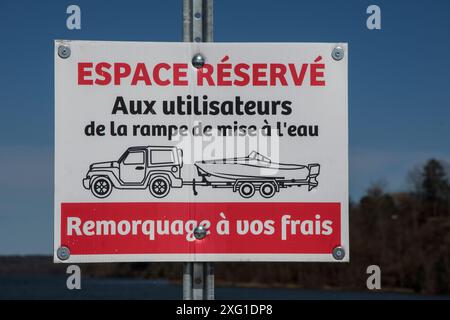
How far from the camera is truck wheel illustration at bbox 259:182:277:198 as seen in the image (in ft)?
15.3

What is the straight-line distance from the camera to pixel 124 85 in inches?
184

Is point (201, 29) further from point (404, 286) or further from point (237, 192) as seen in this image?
point (404, 286)

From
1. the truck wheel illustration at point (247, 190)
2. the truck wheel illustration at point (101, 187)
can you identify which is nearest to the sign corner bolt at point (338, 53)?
the truck wheel illustration at point (247, 190)

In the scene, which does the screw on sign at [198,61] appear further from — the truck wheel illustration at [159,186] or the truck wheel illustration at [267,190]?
the truck wheel illustration at [267,190]

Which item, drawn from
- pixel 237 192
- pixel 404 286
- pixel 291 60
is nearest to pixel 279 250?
pixel 237 192

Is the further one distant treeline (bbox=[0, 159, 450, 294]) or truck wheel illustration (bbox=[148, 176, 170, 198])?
distant treeline (bbox=[0, 159, 450, 294])

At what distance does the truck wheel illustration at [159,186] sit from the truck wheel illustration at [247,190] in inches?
17.7

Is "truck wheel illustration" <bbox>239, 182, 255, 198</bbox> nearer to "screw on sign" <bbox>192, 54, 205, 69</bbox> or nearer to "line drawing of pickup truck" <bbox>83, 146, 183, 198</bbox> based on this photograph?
"line drawing of pickup truck" <bbox>83, 146, 183, 198</bbox>

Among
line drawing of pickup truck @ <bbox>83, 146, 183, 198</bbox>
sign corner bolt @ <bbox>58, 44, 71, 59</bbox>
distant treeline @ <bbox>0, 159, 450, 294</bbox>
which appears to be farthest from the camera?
distant treeline @ <bbox>0, 159, 450, 294</bbox>

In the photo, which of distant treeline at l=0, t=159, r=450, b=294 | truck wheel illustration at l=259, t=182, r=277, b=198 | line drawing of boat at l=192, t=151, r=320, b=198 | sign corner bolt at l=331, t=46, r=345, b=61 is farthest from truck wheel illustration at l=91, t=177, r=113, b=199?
distant treeline at l=0, t=159, r=450, b=294

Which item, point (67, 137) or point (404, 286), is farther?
point (404, 286)

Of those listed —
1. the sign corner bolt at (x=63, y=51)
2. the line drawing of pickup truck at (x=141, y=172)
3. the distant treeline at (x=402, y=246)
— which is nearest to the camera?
the line drawing of pickup truck at (x=141, y=172)

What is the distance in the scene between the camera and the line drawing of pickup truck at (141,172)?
4.60m

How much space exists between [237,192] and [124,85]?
0.96 m
